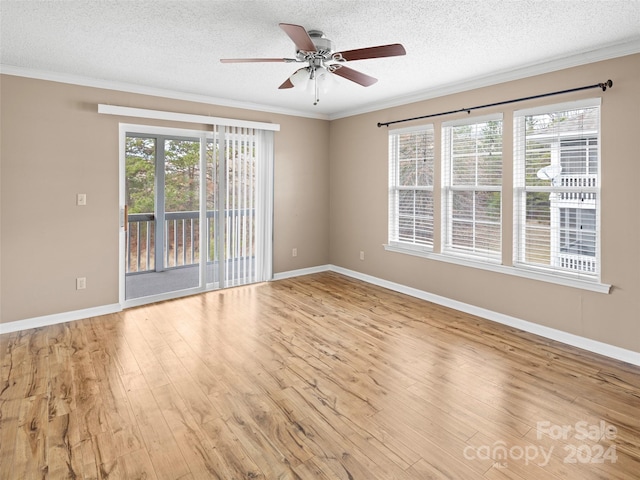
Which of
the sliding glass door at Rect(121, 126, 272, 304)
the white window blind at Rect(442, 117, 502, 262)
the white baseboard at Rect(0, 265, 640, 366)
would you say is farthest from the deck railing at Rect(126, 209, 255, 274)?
the white window blind at Rect(442, 117, 502, 262)

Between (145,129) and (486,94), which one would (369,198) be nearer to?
(486,94)

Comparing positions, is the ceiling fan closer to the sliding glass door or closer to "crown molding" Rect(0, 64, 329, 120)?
"crown molding" Rect(0, 64, 329, 120)

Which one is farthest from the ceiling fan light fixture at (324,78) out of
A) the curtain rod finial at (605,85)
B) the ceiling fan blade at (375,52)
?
the curtain rod finial at (605,85)

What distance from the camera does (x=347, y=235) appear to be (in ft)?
19.3

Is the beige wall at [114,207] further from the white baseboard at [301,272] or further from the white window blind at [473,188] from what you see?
the white baseboard at [301,272]

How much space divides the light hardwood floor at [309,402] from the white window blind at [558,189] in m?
0.81

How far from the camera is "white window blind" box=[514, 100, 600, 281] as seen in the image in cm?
320

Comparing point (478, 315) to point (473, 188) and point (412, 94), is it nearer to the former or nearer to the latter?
point (473, 188)

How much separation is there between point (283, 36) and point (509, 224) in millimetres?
2791

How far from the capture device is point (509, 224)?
3789mm

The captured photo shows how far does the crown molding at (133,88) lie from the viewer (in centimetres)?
355

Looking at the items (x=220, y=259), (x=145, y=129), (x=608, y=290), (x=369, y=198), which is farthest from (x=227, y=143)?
(x=608, y=290)

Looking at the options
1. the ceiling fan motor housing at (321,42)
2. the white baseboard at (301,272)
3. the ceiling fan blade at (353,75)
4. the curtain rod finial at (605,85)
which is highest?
the ceiling fan motor housing at (321,42)

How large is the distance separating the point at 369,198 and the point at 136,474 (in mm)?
4324
